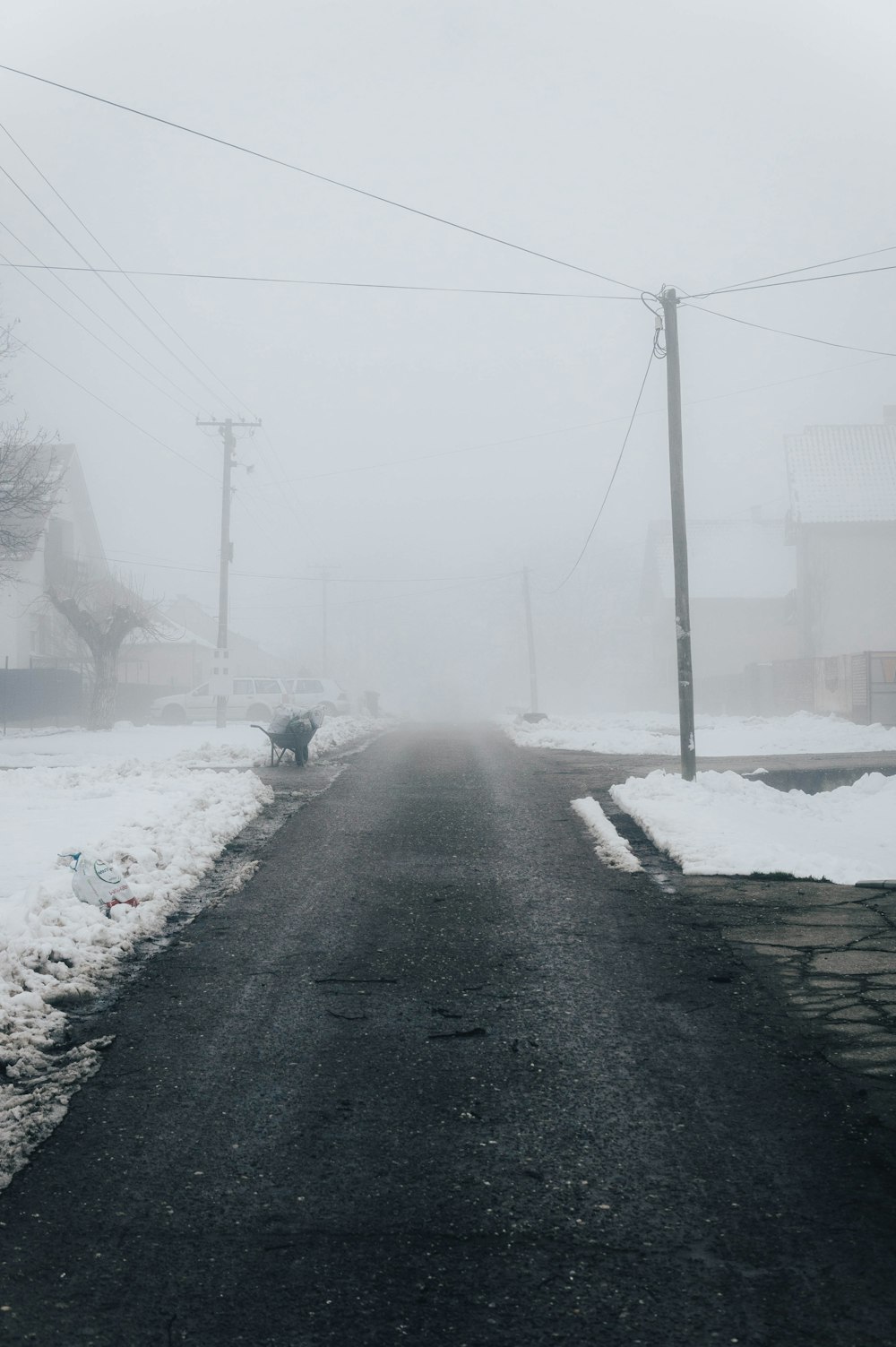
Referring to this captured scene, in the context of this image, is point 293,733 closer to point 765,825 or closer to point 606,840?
point 606,840

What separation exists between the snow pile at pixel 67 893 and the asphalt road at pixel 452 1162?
23cm

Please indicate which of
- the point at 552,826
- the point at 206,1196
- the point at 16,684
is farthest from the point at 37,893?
the point at 16,684

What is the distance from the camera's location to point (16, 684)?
3481 cm

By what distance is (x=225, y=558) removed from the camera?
37.3m

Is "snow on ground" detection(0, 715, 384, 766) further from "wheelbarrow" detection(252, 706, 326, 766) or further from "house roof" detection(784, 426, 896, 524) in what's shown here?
"house roof" detection(784, 426, 896, 524)

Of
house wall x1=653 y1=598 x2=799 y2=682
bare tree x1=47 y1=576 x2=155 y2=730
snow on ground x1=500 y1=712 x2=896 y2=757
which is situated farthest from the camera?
house wall x1=653 y1=598 x2=799 y2=682

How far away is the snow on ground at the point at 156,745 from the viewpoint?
69.3 feet

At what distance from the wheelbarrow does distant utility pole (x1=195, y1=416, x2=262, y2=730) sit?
43.8 feet

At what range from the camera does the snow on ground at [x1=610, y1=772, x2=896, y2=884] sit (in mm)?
9055

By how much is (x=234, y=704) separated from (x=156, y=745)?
49.8ft

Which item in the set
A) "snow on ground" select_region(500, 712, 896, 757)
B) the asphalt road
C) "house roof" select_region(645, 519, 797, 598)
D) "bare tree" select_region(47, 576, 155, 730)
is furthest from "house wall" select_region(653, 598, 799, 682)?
the asphalt road

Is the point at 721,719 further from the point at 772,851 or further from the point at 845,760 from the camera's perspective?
the point at 772,851

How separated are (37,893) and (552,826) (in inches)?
242

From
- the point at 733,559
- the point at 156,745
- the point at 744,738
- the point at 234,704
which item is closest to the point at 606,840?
the point at 156,745
